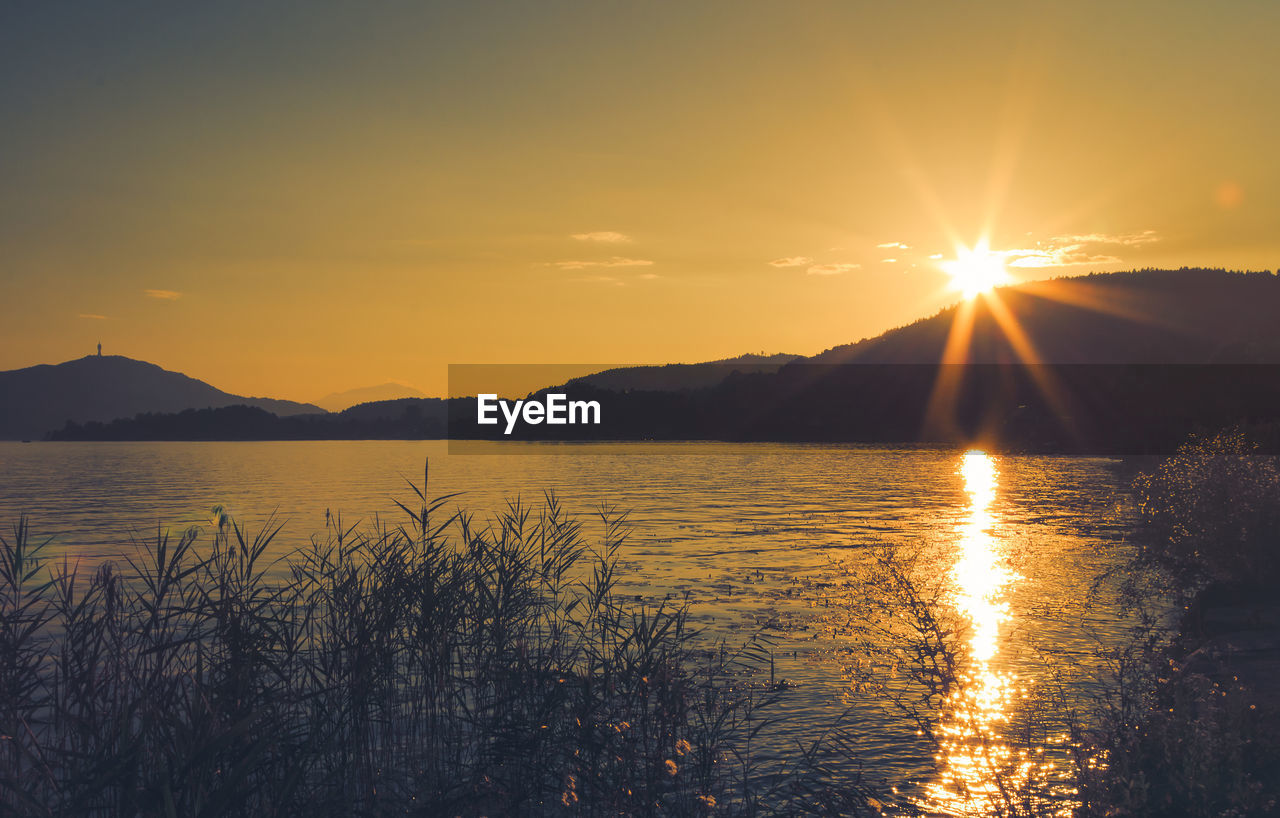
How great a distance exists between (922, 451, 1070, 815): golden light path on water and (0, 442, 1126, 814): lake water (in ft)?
0.15

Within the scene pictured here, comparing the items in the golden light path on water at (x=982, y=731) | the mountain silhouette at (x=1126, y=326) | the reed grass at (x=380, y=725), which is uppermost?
the mountain silhouette at (x=1126, y=326)

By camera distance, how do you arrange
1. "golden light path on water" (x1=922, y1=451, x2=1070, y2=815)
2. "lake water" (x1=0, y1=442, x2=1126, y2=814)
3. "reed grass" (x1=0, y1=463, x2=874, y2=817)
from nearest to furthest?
"reed grass" (x1=0, y1=463, x2=874, y2=817) < "golden light path on water" (x1=922, y1=451, x2=1070, y2=815) < "lake water" (x1=0, y1=442, x2=1126, y2=814)

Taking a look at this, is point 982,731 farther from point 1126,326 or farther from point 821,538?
point 1126,326

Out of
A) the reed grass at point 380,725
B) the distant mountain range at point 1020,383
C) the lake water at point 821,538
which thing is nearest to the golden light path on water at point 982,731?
the lake water at point 821,538

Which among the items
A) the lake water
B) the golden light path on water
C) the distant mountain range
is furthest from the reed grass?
the distant mountain range

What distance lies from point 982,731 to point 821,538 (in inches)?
916

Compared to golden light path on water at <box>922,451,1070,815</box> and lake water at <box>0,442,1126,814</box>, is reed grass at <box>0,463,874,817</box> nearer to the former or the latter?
golden light path on water at <box>922,451,1070,815</box>

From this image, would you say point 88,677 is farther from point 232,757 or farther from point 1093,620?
point 1093,620

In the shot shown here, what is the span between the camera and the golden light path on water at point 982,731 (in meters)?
10.2

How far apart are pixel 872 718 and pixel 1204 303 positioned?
215 m

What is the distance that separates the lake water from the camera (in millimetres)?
13688

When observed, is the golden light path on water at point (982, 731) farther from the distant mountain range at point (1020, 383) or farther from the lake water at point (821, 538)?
the distant mountain range at point (1020, 383)

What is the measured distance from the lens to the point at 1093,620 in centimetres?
1950

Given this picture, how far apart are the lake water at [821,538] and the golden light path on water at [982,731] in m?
0.05
